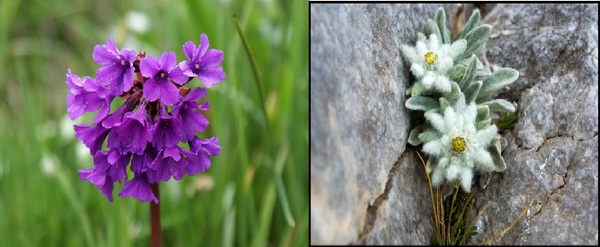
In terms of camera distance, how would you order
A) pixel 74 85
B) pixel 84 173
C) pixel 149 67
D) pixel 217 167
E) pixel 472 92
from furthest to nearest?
pixel 217 167 → pixel 472 92 → pixel 84 173 → pixel 74 85 → pixel 149 67

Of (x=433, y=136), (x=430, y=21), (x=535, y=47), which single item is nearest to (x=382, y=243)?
(x=433, y=136)

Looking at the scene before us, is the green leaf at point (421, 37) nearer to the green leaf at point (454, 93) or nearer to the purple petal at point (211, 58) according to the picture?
the green leaf at point (454, 93)

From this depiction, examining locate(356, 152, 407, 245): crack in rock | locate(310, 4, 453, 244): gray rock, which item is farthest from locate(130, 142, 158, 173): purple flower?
locate(356, 152, 407, 245): crack in rock

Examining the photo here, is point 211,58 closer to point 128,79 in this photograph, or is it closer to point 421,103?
point 128,79

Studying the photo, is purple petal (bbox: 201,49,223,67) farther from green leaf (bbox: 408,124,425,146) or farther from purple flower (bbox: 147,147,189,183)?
green leaf (bbox: 408,124,425,146)

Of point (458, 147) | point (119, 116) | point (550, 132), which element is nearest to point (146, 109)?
point (119, 116)

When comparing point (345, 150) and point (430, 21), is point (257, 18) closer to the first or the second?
point (430, 21)
